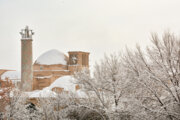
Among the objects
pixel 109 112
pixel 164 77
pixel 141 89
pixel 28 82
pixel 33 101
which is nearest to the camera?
pixel 164 77

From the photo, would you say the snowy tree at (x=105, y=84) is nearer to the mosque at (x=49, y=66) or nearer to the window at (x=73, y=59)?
the mosque at (x=49, y=66)

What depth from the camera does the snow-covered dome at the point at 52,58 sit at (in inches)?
1384

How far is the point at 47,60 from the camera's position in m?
35.3

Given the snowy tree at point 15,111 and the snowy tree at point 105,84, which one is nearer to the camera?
the snowy tree at point 105,84

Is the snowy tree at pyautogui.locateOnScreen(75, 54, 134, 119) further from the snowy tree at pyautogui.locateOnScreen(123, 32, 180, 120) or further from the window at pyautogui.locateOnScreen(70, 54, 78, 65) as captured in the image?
the window at pyautogui.locateOnScreen(70, 54, 78, 65)

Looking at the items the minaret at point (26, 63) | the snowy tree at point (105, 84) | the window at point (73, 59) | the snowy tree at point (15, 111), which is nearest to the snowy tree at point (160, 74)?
the snowy tree at point (105, 84)

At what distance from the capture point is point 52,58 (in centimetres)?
3528

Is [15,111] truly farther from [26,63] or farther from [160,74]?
[26,63]

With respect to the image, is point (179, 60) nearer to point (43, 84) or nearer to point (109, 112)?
point (109, 112)

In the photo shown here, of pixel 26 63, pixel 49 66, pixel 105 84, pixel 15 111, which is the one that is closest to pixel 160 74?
pixel 105 84

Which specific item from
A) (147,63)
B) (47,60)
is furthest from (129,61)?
(47,60)

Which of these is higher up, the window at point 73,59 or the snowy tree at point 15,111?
the window at point 73,59

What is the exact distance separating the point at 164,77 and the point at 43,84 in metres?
24.3

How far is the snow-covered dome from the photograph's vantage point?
35156 mm
